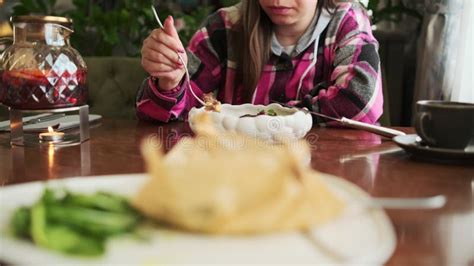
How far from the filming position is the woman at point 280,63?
1.34 meters

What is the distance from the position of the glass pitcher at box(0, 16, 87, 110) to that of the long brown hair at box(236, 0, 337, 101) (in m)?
0.60

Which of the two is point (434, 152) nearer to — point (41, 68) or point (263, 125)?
point (263, 125)

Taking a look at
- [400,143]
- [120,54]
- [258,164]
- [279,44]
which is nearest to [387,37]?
[279,44]

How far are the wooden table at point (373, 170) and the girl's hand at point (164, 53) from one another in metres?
0.18

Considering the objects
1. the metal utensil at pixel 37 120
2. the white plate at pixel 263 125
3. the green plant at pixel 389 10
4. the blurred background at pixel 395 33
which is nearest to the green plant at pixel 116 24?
the blurred background at pixel 395 33

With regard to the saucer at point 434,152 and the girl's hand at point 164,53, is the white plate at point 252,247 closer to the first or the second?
the saucer at point 434,152

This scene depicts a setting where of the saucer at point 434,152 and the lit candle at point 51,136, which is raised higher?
the saucer at point 434,152

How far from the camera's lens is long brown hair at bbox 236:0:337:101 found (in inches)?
60.5

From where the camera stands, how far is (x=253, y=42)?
1.54 metres

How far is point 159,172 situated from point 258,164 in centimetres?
8

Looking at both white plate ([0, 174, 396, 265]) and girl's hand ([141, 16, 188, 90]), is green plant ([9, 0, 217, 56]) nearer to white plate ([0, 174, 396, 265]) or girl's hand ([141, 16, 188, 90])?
girl's hand ([141, 16, 188, 90])

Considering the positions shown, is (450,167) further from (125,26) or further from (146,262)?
(125,26)

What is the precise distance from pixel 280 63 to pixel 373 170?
821 mm

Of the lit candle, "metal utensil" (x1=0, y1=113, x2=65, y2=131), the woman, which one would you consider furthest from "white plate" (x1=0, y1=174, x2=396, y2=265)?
the woman
